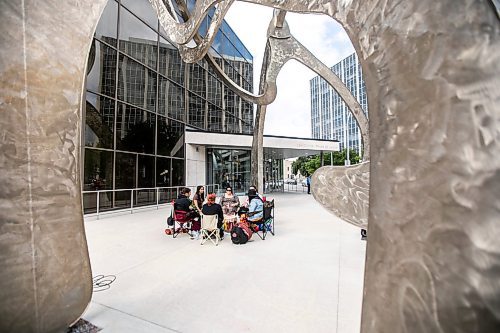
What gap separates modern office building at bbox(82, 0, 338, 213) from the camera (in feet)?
40.6

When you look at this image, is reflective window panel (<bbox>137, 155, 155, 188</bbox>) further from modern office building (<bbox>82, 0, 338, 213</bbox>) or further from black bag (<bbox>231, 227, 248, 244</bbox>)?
black bag (<bbox>231, 227, 248, 244</bbox>)

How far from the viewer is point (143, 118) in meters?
15.3

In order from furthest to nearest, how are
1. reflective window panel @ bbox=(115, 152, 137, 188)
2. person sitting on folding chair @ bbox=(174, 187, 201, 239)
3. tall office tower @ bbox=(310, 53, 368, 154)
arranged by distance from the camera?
tall office tower @ bbox=(310, 53, 368, 154), reflective window panel @ bbox=(115, 152, 137, 188), person sitting on folding chair @ bbox=(174, 187, 201, 239)

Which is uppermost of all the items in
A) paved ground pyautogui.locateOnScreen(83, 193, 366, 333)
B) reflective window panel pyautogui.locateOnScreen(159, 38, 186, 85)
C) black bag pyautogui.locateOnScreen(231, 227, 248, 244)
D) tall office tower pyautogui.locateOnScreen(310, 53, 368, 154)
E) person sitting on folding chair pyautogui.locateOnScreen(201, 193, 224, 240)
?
tall office tower pyautogui.locateOnScreen(310, 53, 368, 154)

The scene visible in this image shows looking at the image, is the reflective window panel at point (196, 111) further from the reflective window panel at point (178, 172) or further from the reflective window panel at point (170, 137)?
the reflective window panel at point (178, 172)

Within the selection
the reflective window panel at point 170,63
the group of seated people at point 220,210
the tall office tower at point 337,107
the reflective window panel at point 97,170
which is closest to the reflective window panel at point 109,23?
the reflective window panel at point 170,63

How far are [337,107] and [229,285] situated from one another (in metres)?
81.5

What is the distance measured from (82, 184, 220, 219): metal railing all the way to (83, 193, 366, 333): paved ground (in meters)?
4.50

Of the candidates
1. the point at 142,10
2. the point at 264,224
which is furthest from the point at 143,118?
the point at 264,224

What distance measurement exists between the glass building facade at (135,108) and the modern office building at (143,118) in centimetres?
4

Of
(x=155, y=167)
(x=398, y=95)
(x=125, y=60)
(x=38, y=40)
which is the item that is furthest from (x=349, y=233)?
(x=125, y=60)

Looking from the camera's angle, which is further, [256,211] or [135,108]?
[135,108]

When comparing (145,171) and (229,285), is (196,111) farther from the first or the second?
(229,285)

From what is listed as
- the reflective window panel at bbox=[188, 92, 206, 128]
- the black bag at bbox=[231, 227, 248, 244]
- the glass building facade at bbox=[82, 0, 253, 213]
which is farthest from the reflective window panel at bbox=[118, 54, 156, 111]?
the black bag at bbox=[231, 227, 248, 244]
